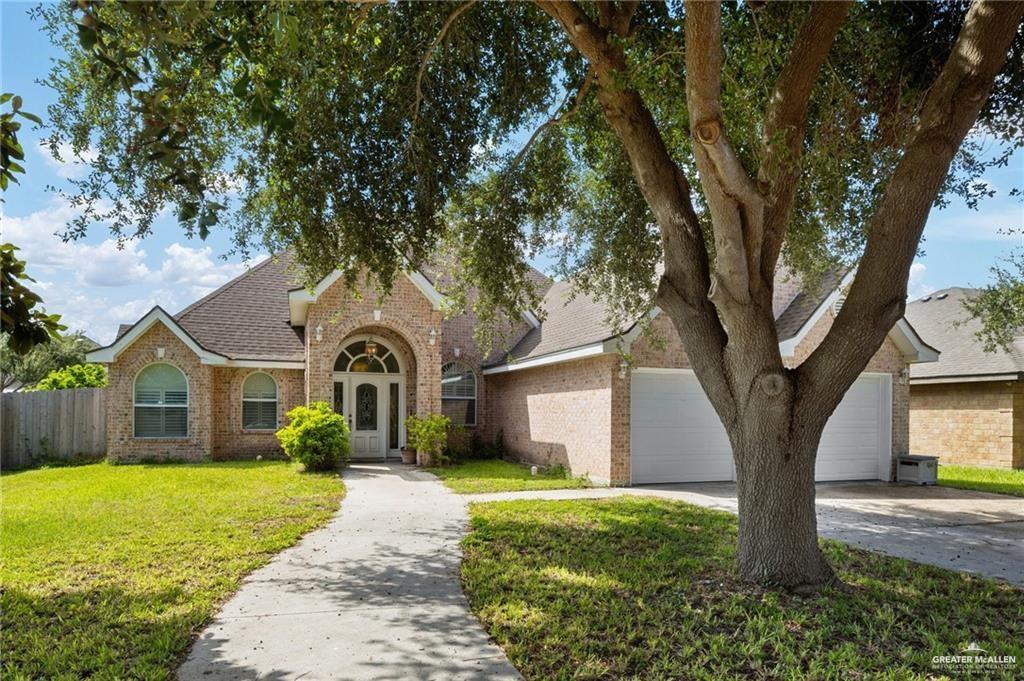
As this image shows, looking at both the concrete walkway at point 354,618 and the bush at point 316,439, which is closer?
the concrete walkway at point 354,618

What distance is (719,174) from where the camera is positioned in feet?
17.8

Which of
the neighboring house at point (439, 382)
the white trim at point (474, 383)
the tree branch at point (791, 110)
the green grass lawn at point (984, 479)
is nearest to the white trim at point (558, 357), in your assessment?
the neighboring house at point (439, 382)

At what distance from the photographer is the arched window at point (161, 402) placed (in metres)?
16.4

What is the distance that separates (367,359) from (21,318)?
575 inches

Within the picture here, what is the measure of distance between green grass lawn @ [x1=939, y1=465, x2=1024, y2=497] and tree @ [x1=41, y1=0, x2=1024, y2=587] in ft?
26.4

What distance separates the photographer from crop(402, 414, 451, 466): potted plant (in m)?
16.0

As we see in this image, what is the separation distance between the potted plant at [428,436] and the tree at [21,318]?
12.8 metres

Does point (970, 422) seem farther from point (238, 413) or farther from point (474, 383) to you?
point (238, 413)

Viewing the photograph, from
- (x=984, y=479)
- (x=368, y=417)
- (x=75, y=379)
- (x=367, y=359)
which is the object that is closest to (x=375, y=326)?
(x=367, y=359)

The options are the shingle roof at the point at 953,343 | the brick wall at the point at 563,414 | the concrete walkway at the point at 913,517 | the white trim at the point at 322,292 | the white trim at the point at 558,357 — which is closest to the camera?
the concrete walkway at the point at 913,517

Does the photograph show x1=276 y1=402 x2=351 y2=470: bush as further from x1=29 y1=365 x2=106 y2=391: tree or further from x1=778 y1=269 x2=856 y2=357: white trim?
x1=29 y1=365 x2=106 y2=391: tree

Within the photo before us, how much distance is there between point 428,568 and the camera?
22.0 feet

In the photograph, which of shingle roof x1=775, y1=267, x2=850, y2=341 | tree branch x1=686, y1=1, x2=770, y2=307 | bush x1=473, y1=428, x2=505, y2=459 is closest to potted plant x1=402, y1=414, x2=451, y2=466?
bush x1=473, y1=428, x2=505, y2=459

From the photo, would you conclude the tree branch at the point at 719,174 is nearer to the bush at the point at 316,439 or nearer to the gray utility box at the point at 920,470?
the bush at the point at 316,439
